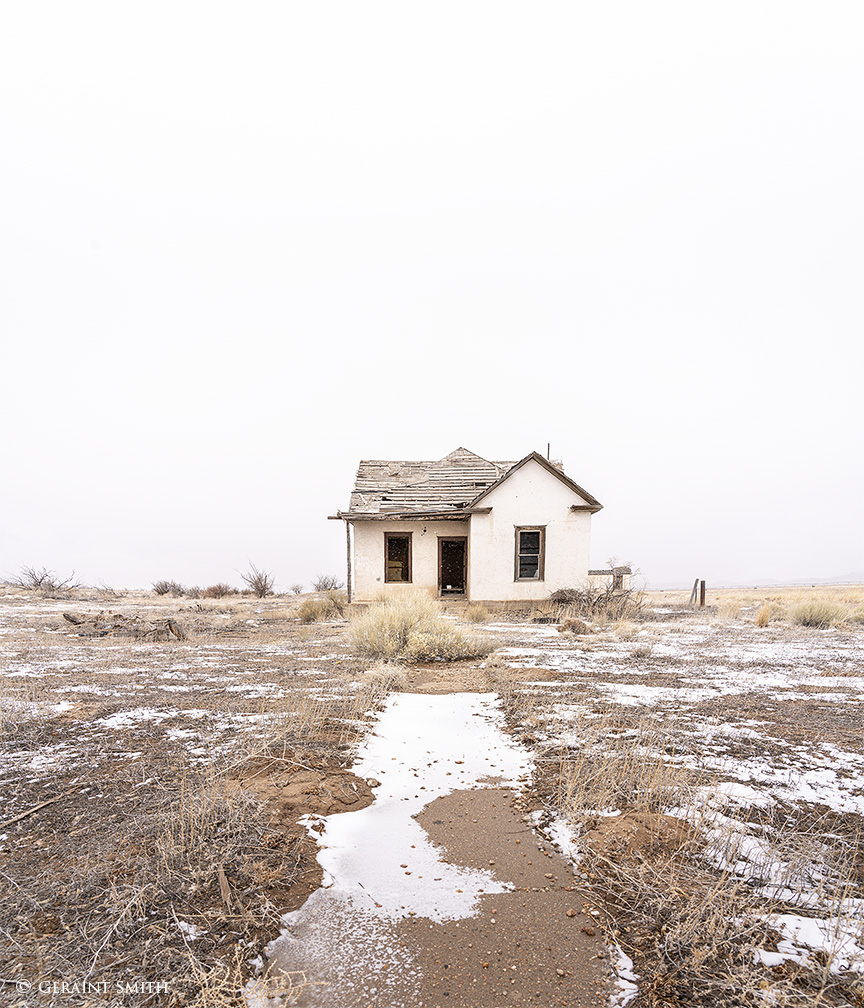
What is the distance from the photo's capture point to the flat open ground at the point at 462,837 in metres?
2.31

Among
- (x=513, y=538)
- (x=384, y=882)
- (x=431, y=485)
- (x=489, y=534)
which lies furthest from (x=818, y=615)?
(x=384, y=882)

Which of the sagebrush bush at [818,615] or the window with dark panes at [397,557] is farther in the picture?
the window with dark panes at [397,557]

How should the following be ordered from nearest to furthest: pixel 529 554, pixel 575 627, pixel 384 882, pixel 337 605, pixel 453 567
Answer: pixel 384 882 < pixel 575 627 < pixel 337 605 < pixel 529 554 < pixel 453 567

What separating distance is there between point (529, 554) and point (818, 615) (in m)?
8.48

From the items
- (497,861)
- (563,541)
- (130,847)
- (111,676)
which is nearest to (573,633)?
(563,541)

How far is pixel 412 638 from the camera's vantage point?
996cm

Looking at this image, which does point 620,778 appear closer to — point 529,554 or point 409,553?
point 529,554

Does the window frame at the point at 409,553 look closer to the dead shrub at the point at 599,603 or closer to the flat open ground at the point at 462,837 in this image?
the dead shrub at the point at 599,603

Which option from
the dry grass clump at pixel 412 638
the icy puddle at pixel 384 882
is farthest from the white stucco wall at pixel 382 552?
the icy puddle at pixel 384 882

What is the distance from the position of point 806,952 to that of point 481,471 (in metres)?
20.1

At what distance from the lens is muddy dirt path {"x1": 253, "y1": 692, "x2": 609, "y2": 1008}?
2295 millimetres

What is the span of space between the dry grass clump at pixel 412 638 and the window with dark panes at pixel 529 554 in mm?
8708

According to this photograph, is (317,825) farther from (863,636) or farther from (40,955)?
(863,636)

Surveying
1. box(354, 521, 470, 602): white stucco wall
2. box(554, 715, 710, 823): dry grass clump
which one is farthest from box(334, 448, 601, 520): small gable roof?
box(554, 715, 710, 823): dry grass clump
